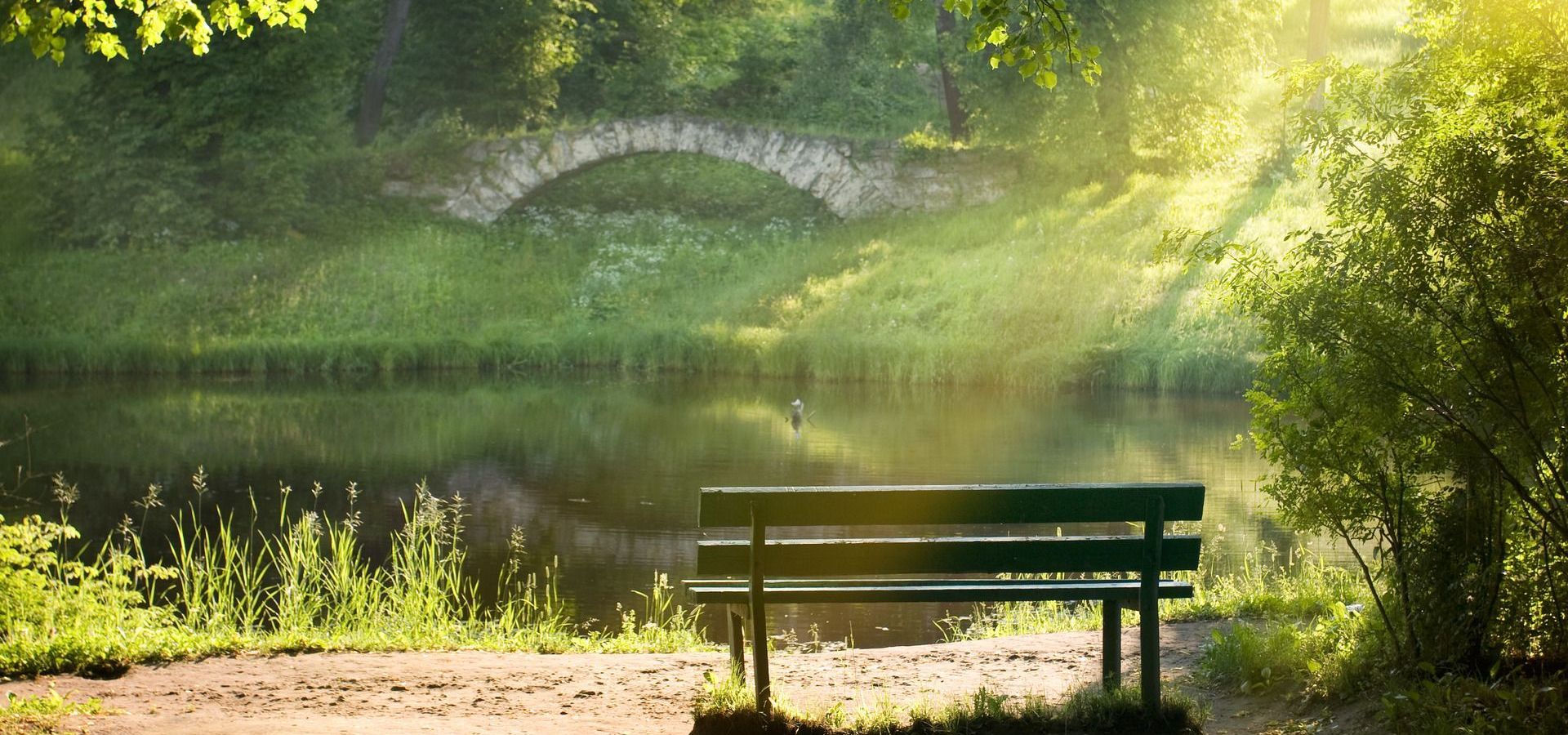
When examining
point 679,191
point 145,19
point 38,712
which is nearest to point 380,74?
point 679,191

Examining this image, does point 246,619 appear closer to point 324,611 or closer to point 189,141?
point 324,611

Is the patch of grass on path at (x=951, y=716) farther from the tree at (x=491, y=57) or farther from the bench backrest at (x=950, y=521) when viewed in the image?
the tree at (x=491, y=57)

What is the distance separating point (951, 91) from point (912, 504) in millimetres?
27368

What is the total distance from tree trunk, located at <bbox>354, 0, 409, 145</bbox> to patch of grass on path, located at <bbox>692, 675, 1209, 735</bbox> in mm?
26889

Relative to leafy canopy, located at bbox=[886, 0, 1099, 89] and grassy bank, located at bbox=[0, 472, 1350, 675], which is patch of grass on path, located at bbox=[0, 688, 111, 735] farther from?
leafy canopy, located at bbox=[886, 0, 1099, 89]

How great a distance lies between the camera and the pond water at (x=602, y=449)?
11.2 m

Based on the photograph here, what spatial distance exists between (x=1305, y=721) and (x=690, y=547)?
6.02 metres

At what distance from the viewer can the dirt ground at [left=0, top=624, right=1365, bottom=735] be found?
5.42 m

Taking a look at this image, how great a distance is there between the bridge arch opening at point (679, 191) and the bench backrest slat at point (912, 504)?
1032 inches

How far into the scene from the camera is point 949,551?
518 cm

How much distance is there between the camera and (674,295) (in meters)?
27.4

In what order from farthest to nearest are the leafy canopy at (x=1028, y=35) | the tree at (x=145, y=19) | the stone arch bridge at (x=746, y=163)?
the stone arch bridge at (x=746, y=163) < the leafy canopy at (x=1028, y=35) < the tree at (x=145, y=19)

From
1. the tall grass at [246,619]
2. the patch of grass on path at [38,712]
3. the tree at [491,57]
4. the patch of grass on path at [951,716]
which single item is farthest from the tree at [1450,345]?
the tree at [491,57]

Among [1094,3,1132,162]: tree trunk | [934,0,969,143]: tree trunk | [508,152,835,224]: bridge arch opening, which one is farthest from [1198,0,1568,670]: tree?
[508,152,835,224]: bridge arch opening
